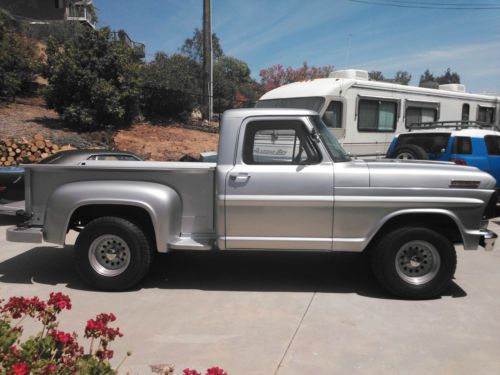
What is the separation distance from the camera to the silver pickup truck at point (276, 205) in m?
4.69

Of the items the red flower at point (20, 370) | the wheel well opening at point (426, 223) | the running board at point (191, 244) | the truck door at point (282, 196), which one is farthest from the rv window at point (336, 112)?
the red flower at point (20, 370)

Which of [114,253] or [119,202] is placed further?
[114,253]

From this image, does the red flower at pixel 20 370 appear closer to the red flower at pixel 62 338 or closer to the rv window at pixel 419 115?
the red flower at pixel 62 338

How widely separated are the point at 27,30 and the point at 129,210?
29.5m

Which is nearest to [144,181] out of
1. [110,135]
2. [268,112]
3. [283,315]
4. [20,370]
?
[268,112]

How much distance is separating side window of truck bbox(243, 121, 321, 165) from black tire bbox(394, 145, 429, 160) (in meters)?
5.28

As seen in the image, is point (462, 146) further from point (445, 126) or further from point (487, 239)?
point (487, 239)

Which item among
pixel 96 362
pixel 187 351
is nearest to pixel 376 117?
pixel 187 351

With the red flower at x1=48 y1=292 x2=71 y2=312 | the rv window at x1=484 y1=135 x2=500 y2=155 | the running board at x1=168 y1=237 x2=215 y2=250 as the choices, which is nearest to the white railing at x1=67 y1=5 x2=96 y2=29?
the rv window at x1=484 y1=135 x2=500 y2=155

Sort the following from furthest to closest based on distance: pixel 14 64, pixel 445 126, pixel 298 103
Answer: pixel 14 64
pixel 298 103
pixel 445 126

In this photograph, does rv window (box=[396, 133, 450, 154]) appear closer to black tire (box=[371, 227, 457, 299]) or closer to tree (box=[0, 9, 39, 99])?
black tire (box=[371, 227, 457, 299])

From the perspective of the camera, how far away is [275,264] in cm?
620

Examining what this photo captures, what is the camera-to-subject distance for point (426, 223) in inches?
192

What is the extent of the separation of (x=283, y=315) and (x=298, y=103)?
774 centimetres
